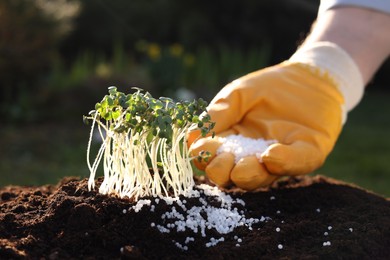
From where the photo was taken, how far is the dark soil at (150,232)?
1.57 m

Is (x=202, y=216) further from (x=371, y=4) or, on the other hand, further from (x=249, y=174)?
(x=371, y=4)

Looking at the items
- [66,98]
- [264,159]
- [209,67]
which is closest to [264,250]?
[264,159]

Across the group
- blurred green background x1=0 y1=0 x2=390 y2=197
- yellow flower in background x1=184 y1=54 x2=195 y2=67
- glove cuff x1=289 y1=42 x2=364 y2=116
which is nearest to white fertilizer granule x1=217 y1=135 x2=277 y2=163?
glove cuff x1=289 y1=42 x2=364 y2=116

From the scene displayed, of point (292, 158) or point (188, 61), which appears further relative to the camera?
point (188, 61)

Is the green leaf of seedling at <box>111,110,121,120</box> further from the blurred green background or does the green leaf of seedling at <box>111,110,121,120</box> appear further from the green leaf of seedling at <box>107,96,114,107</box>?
the blurred green background

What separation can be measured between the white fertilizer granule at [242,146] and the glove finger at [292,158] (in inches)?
2.6

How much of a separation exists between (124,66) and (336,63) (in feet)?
12.9

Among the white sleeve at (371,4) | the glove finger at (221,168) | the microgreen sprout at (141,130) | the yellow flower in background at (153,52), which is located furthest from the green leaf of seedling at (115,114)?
the yellow flower in background at (153,52)

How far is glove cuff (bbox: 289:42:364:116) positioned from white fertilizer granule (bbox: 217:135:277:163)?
0.41 metres

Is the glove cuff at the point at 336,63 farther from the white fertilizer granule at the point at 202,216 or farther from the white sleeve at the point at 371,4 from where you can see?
the white fertilizer granule at the point at 202,216

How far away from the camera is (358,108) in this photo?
7234mm

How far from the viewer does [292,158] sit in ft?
6.97

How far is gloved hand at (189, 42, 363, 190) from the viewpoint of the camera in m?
Result: 2.26

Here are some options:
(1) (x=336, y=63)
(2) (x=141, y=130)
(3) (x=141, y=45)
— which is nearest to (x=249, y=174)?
(2) (x=141, y=130)
